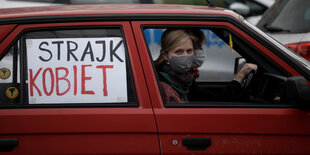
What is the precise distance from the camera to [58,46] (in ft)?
10.4

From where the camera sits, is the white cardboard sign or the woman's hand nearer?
the white cardboard sign

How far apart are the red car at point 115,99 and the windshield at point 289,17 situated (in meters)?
2.96

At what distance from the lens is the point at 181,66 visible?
3.57 meters

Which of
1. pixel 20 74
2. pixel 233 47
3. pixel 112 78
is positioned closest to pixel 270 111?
pixel 233 47

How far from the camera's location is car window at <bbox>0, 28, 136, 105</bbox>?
315 cm

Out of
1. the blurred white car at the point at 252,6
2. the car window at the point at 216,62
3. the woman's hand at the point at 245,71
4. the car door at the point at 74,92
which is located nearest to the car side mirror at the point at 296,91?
the woman's hand at the point at 245,71

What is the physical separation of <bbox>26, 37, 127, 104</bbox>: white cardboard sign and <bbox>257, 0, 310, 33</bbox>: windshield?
348 centimetres

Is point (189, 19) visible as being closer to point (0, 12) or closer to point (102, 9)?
point (102, 9)

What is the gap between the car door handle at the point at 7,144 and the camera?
3.06 meters

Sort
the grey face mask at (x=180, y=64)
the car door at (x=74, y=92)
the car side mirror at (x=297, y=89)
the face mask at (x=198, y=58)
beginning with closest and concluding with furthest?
1. the car side mirror at (x=297, y=89)
2. the car door at (x=74, y=92)
3. the grey face mask at (x=180, y=64)
4. the face mask at (x=198, y=58)

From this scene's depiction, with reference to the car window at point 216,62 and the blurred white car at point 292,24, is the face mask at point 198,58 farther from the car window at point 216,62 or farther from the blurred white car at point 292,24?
the car window at point 216,62

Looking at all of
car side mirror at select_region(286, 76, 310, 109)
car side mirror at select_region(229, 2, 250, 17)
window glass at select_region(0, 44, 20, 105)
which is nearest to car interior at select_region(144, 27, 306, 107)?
car side mirror at select_region(286, 76, 310, 109)

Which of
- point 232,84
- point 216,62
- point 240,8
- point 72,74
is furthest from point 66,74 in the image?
point 240,8

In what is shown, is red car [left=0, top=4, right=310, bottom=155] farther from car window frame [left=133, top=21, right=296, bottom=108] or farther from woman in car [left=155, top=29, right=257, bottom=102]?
woman in car [left=155, top=29, right=257, bottom=102]
